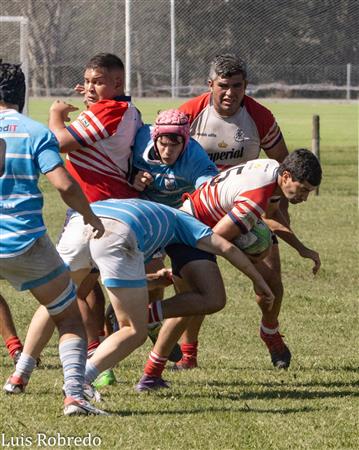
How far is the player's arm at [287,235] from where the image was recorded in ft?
26.7

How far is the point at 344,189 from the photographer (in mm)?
23047

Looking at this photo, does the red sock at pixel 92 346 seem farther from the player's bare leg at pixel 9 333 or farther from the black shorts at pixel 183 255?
the black shorts at pixel 183 255

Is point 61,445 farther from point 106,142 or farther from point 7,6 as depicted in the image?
point 7,6

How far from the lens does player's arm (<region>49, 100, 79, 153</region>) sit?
7.77 m

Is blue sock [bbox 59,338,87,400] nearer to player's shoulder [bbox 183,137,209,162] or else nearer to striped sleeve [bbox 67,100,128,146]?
striped sleeve [bbox 67,100,128,146]

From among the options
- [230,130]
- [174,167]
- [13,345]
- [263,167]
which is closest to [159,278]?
[174,167]

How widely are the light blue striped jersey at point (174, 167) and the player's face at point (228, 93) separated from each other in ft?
2.70

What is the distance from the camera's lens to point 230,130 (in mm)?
8945

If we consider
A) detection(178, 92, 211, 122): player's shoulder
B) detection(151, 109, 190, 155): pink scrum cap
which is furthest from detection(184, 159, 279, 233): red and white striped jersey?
detection(178, 92, 211, 122): player's shoulder

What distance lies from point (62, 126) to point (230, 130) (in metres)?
1.54

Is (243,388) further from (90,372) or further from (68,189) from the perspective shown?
(68,189)

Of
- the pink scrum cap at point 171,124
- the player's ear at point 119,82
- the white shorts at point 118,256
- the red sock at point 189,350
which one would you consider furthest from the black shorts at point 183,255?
the red sock at point 189,350

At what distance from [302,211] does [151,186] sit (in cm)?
1104

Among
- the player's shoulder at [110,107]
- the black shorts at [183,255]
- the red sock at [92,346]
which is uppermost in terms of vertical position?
the player's shoulder at [110,107]
